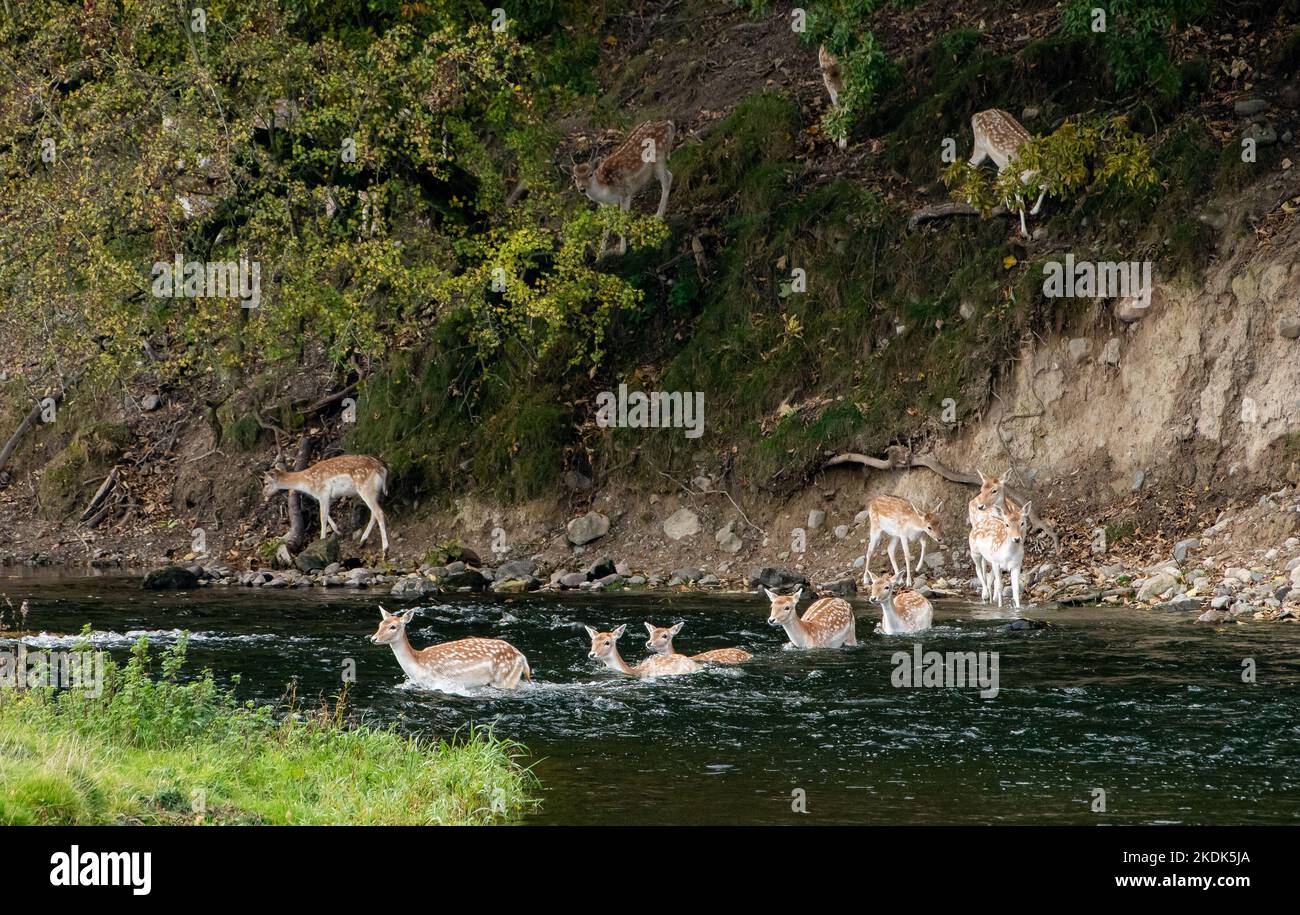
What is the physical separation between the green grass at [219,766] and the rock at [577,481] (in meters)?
13.9

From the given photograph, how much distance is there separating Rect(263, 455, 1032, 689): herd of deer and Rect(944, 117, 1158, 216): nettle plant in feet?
14.4

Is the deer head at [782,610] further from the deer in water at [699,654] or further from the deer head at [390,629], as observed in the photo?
the deer head at [390,629]

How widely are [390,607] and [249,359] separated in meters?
10.7

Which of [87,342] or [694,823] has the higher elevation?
[87,342]

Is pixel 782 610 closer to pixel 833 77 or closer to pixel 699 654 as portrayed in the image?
pixel 699 654

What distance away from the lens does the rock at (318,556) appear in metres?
26.3

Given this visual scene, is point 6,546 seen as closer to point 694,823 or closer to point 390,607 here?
point 390,607

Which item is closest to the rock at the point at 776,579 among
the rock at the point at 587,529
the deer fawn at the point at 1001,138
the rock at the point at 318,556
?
the rock at the point at 587,529

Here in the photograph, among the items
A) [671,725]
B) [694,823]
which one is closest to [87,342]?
[671,725]

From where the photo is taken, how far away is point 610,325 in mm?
28781

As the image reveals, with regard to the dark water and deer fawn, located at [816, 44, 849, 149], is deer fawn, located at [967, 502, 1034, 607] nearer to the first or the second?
the dark water

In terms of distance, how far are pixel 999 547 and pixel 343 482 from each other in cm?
1133

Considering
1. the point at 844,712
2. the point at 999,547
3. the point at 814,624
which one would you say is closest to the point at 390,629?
the point at 844,712

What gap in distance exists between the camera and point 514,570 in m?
24.9
